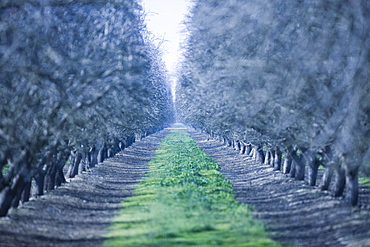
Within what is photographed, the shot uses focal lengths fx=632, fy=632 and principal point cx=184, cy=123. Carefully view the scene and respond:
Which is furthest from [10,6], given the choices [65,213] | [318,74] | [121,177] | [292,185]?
[121,177]

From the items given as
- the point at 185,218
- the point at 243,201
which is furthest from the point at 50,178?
the point at 185,218

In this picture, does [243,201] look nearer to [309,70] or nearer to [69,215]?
[69,215]

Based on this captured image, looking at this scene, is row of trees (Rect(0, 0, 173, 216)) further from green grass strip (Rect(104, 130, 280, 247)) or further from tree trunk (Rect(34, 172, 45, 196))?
green grass strip (Rect(104, 130, 280, 247))

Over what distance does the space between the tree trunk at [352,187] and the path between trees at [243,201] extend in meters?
0.33

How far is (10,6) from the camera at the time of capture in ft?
49.4

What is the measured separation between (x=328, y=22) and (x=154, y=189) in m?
12.1

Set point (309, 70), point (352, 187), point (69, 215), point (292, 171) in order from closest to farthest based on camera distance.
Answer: point (309, 70) → point (69, 215) → point (352, 187) → point (292, 171)

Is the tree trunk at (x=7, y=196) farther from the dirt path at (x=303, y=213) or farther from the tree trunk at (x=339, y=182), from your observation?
the tree trunk at (x=339, y=182)

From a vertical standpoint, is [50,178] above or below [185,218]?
above

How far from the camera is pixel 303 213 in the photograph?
62.4ft

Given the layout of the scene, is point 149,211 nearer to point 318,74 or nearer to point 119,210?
point 119,210

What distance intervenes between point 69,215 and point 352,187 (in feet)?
29.1

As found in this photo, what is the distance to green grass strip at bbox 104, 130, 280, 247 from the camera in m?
14.7

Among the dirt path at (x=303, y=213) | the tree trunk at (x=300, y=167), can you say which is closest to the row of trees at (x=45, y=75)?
the dirt path at (x=303, y=213)
